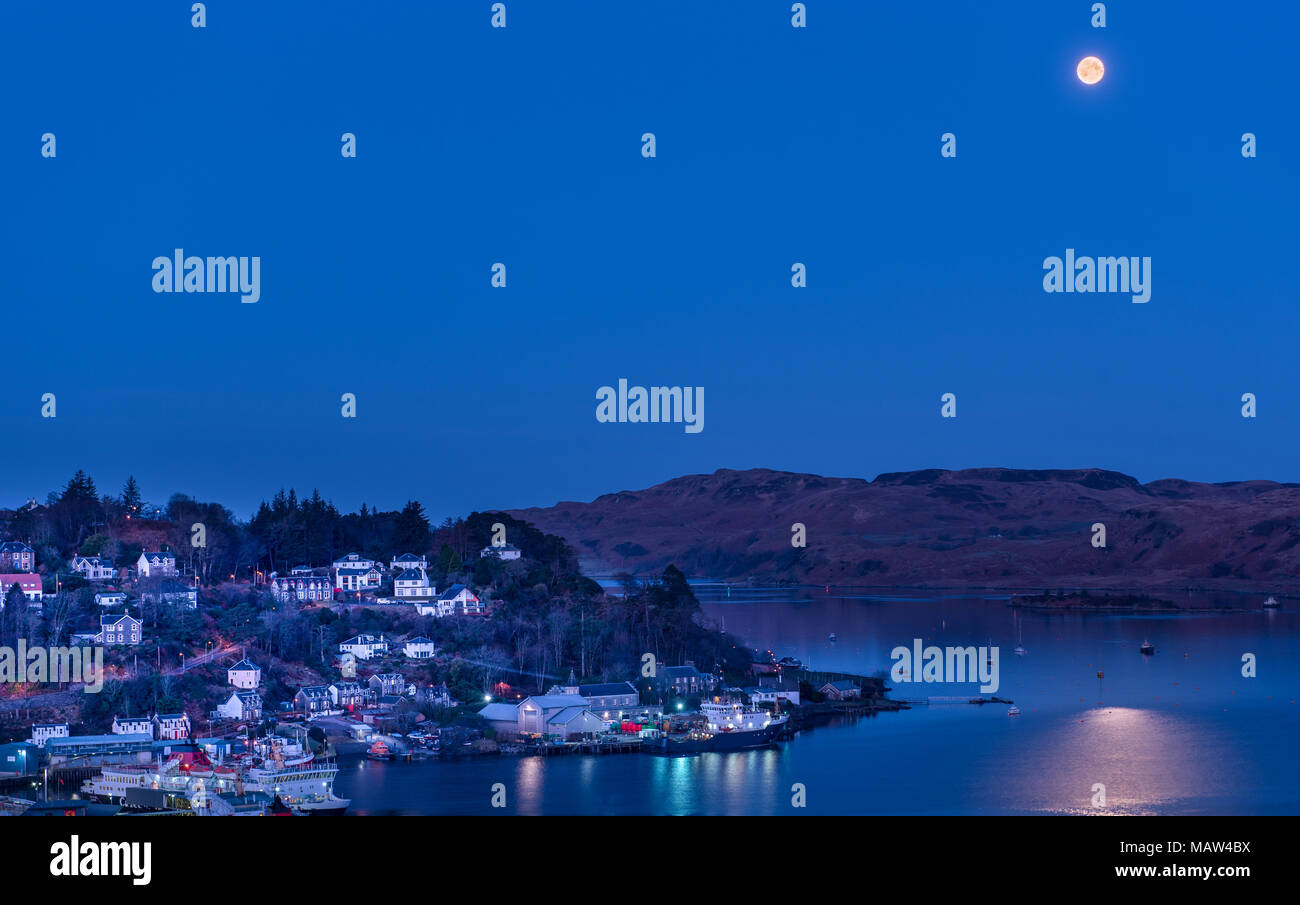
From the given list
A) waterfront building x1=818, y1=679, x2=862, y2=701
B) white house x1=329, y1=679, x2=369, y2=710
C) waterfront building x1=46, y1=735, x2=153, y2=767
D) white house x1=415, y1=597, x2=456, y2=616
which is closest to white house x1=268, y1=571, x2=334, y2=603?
white house x1=415, y1=597, x2=456, y2=616

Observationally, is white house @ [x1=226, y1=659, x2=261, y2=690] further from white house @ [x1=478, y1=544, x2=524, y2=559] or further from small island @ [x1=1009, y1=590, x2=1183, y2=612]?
small island @ [x1=1009, y1=590, x2=1183, y2=612]

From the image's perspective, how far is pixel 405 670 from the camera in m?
16.5

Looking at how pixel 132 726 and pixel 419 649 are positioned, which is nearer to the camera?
pixel 132 726

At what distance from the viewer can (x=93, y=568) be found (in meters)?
18.5

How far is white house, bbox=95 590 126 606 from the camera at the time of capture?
16938 millimetres

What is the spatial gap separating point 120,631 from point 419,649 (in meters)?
3.98

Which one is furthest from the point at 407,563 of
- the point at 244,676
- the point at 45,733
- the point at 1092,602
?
the point at 1092,602

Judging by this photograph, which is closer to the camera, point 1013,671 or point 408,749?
point 408,749

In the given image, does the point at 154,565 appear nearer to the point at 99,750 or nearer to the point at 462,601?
the point at 462,601
